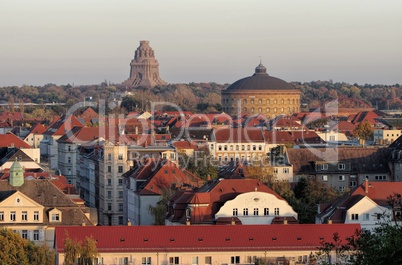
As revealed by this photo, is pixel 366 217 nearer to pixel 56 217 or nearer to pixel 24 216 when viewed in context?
pixel 56 217

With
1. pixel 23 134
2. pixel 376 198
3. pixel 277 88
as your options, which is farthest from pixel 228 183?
pixel 277 88

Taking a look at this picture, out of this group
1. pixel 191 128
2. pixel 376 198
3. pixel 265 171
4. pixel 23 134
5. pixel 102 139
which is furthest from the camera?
pixel 23 134

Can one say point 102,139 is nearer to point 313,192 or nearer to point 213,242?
point 313,192

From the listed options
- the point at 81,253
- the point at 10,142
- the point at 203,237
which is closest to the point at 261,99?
the point at 10,142

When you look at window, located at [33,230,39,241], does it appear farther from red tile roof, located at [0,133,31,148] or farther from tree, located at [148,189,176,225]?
red tile roof, located at [0,133,31,148]

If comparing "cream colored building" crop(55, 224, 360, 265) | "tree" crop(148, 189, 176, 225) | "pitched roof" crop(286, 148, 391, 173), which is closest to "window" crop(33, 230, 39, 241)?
"cream colored building" crop(55, 224, 360, 265)

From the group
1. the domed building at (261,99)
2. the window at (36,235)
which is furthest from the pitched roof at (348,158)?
the domed building at (261,99)

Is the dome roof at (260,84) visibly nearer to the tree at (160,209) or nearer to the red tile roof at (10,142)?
the red tile roof at (10,142)
